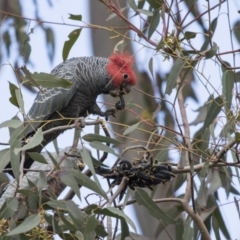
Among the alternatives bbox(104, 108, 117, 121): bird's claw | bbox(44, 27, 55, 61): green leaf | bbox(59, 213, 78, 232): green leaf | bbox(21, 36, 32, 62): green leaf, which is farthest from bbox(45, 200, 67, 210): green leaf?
bbox(44, 27, 55, 61): green leaf

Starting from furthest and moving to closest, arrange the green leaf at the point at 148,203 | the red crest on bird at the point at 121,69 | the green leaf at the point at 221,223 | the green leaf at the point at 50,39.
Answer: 1. the green leaf at the point at 50,39
2. the red crest on bird at the point at 121,69
3. the green leaf at the point at 221,223
4. the green leaf at the point at 148,203

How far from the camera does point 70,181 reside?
1.63 meters

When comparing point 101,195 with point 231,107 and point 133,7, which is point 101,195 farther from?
point 133,7

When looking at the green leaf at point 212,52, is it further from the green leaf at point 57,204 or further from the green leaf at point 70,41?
the green leaf at point 57,204

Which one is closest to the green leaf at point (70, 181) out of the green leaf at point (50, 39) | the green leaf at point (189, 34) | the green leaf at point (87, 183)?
the green leaf at point (87, 183)

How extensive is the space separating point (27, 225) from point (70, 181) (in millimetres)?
201

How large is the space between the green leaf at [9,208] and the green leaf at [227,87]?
0.61m

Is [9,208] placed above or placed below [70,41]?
below

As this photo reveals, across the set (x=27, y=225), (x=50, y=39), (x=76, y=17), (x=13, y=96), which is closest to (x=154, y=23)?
(x=76, y=17)

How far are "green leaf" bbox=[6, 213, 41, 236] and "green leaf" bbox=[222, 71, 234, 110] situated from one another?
0.62 metres

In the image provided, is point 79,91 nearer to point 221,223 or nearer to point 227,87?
point 221,223

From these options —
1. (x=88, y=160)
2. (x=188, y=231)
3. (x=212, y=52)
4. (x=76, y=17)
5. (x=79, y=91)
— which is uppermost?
(x=76, y=17)

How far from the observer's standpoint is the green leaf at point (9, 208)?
1577mm

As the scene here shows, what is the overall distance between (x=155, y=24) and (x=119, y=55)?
0.72 m
